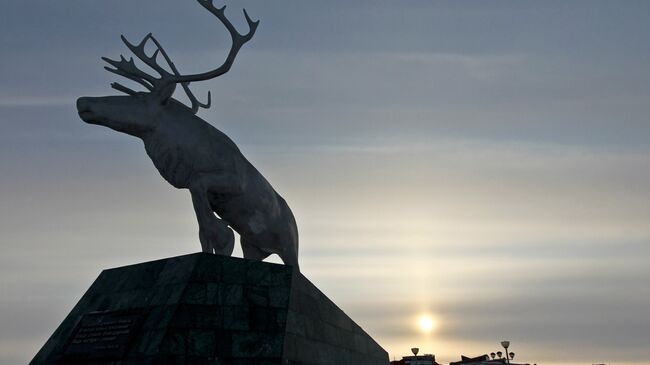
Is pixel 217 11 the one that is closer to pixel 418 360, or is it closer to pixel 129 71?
pixel 129 71

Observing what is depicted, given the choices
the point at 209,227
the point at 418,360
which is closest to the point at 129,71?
the point at 209,227

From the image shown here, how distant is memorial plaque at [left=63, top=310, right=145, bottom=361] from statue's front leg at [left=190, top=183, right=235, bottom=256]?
1.86 meters

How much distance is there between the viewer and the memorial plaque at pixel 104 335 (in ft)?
34.8

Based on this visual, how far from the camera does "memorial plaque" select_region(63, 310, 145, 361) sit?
10617 millimetres

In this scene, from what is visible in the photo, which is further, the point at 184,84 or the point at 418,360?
the point at 418,360

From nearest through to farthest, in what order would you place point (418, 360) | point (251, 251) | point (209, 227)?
point (209, 227)
point (251, 251)
point (418, 360)

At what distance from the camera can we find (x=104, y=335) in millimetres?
10977

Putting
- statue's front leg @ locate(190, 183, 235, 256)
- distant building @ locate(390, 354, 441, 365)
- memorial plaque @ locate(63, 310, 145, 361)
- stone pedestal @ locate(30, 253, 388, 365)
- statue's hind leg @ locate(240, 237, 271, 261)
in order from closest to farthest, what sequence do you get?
stone pedestal @ locate(30, 253, 388, 365) → memorial plaque @ locate(63, 310, 145, 361) → statue's front leg @ locate(190, 183, 235, 256) → statue's hind leg @ locate(240, 237, 271, 261) → distant building @ locate(390, 354, 441, 365)

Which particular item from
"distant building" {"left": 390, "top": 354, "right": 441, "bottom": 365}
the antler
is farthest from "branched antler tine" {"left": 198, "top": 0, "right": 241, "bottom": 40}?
"distant building" {"left": 390, "top": 354, "right": 441, "bottom": 365}

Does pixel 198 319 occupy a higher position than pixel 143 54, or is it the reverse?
pixel 143 54

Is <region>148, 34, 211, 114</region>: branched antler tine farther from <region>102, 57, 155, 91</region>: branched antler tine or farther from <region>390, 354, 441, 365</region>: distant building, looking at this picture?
<region>390, 354, 441, 365</region>: distant building

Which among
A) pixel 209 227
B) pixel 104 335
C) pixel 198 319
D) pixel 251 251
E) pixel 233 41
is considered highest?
pixel 233 41

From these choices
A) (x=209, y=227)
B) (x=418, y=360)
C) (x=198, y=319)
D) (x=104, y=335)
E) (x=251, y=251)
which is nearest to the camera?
(x=198, y=319)

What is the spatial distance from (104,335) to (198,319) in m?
1.52
